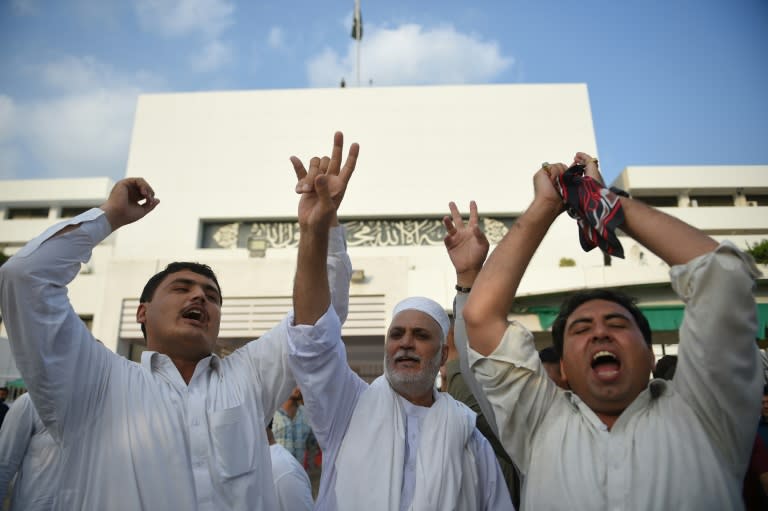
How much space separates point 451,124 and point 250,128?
640cm

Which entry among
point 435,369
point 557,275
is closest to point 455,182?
point 557,275

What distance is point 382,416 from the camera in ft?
6.97

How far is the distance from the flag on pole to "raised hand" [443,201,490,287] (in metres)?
23.6

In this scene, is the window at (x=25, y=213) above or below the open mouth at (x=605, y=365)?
above

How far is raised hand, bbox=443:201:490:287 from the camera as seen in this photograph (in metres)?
2.20

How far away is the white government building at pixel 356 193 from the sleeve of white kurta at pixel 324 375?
8.99 metres

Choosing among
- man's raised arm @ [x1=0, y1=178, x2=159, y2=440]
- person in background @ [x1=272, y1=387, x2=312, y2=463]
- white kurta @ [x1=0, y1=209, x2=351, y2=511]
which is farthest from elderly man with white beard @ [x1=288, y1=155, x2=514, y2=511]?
person in background @ [x1=272, y1=387, x2=312, y2=463]

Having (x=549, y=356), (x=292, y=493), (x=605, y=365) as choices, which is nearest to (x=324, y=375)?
(x=292, y=493)

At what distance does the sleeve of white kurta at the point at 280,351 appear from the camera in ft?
6.66

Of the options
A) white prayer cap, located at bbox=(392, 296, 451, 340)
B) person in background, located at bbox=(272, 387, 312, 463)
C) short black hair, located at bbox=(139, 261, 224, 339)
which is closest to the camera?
short black hair, located at bbox=(139, 261, 224, 339)

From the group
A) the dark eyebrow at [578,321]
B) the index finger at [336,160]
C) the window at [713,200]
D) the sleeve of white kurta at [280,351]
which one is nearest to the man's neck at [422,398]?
the sleeve of white kurta at [280,351]

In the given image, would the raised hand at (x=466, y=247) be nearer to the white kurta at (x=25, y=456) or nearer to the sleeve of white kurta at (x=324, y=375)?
the sleeve of white kurta at (x=324, y=375)

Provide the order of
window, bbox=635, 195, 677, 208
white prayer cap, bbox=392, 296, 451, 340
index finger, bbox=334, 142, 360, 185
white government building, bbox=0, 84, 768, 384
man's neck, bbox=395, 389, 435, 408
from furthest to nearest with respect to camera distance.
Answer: window, bbox=635, 195, 677, 208, white government building, bbox=0, 84, 768, 384, white prayer cap, bbox=392, 296, 451, 340, man's neck, bbox=395, 389, 435, 408, index finger, bbox=334, 142, 360, 185

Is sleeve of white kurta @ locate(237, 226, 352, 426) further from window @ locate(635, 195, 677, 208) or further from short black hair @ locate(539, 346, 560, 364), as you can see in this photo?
window @ locate(635, 195, 677, 208)
